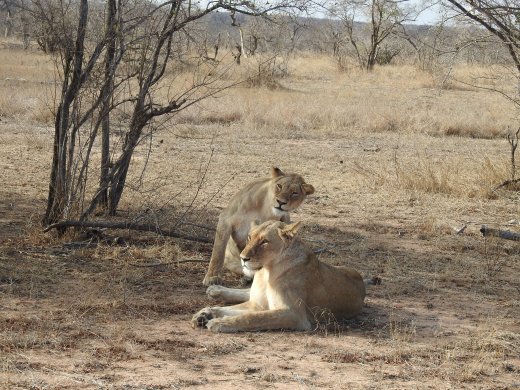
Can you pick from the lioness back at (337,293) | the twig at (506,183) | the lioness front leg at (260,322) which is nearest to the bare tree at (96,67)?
the lioness back at (337,293)

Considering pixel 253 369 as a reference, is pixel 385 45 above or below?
above

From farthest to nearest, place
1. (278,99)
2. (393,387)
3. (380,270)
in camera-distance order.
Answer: (278,99) < (380,270) < (393,387)

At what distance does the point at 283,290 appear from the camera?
5953 millimetres

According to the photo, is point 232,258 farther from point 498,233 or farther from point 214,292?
point 498,233

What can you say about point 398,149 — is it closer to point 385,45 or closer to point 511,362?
point 511,362

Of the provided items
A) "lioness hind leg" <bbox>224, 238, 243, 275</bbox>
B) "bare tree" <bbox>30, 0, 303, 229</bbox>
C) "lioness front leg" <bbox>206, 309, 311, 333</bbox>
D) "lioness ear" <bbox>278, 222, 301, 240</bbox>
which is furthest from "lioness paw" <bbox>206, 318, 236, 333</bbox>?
"bare tree" <bbox>30, 0, 303, 229</bbox>

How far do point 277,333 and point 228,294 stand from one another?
775 millimetres

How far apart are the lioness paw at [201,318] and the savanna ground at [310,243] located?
0.11 m

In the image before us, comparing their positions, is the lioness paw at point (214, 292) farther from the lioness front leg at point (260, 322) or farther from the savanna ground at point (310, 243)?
the lioness front leg at point (260, 322)

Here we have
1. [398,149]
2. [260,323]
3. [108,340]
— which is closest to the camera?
[108,340]

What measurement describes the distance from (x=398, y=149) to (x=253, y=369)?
11.2m

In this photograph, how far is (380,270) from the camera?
7953mm

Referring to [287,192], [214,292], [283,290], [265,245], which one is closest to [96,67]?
[287,192]

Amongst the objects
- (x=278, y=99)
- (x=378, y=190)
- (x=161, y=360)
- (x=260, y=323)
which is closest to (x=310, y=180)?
(x=378, y=190)
